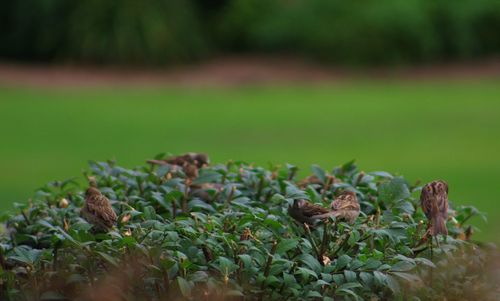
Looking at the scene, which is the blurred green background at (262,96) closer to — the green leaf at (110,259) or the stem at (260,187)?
the stem at (260,187)

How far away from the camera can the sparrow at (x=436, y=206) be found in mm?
4027

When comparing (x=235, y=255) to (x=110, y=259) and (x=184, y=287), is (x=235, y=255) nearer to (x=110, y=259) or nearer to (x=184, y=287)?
(x=184, y=287)

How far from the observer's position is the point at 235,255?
12.1 feet

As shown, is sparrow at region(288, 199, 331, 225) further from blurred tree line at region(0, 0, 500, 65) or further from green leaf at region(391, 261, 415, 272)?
blurred tree line at region(0, 0, 500, 65)

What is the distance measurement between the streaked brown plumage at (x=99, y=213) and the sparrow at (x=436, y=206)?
120 cm

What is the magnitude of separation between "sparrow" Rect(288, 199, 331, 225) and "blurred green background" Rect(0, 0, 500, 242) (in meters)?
3.79

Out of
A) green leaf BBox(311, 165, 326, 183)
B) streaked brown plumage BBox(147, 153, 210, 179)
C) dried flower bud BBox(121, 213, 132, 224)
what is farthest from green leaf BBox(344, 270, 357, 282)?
streaked brown plumage BBox(147, 153, 210, 179)

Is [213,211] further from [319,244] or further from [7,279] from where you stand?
[7,279]

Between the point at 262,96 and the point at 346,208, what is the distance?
1257 centimetres

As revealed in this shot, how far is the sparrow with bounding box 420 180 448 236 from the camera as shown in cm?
403

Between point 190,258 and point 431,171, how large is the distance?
7023mm

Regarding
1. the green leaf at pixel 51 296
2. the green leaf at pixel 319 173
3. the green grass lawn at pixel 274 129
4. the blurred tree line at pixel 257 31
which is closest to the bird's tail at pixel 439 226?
the green leaf at pixel 319 173

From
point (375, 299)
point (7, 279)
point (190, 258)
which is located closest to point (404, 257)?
point (375, 299)

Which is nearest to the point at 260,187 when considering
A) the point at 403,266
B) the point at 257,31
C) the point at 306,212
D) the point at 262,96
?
the point at 306,212
